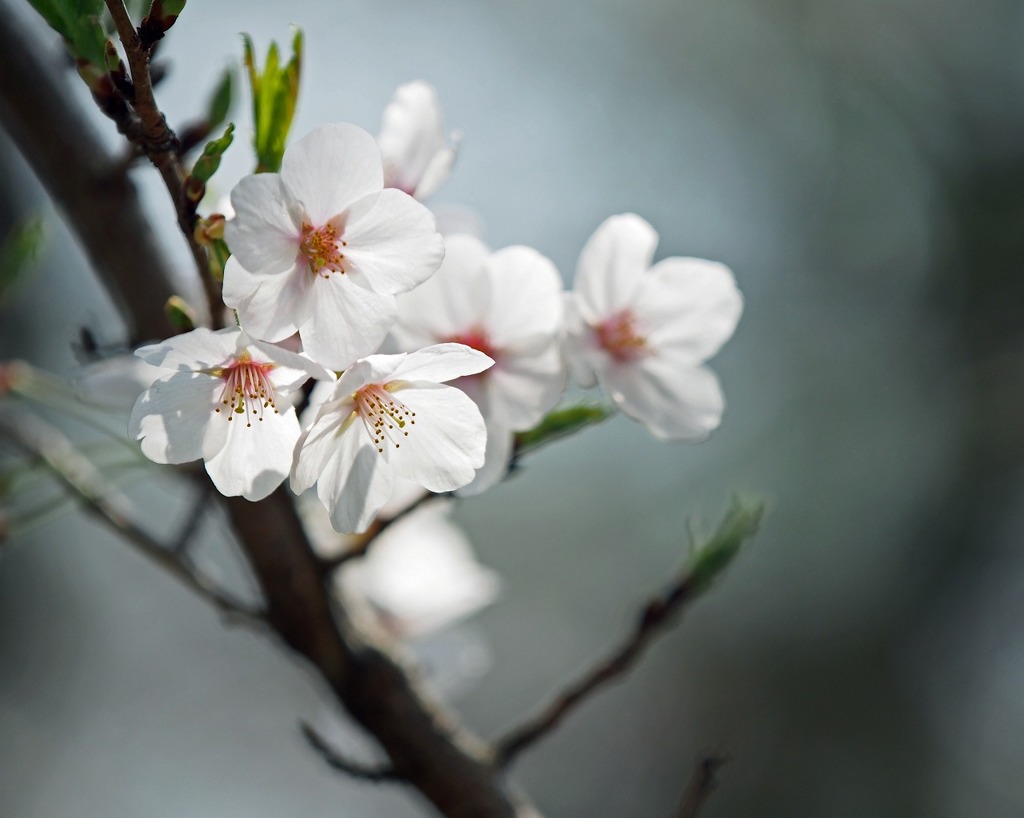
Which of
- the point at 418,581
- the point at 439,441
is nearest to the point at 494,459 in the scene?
the point at 439,441

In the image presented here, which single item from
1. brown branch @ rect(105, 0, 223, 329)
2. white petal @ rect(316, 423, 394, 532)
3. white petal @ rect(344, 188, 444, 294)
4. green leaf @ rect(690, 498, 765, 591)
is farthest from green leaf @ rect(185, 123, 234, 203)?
green leaf @ rect(690, 498, 765, 591)

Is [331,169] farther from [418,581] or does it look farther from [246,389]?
[418,581]

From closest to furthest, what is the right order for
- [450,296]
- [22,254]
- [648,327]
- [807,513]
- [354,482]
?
[354,482] < [450,296] < [648,327] < [22,254] < [807,513]

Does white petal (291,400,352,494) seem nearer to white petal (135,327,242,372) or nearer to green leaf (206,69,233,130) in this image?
white petal (135,327,242,372)

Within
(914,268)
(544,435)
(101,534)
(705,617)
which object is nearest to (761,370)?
(914,268)

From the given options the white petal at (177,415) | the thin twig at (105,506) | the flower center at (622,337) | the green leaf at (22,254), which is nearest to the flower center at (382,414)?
the white petal at (177,415)

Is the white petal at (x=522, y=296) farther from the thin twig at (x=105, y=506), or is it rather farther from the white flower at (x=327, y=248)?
the thin twig at (x=105, y=506)

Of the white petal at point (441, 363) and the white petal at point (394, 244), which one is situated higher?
the white petal at point (394, 244)
